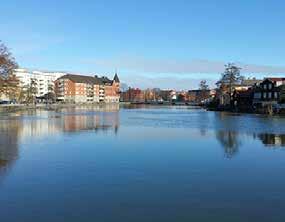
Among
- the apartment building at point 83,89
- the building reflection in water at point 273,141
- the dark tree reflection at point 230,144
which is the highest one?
the apartment building at point 83,89

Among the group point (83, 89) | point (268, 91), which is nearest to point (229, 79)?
point (268, 91)

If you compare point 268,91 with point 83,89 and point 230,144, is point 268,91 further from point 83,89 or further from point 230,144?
point 83,89

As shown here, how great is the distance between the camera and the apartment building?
16900 cm

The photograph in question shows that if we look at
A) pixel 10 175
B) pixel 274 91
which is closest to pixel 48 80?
pixel 274 91

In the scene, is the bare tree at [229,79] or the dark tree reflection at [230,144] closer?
the dark tree reflection at [230,144]

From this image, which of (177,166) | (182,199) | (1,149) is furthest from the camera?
(1,149)

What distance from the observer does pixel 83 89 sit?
583 ft

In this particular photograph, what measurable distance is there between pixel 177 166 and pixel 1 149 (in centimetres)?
897

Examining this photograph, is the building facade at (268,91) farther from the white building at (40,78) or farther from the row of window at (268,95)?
the white building at (40,78)

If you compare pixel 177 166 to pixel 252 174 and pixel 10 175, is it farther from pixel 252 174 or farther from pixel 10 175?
pixel 10 175

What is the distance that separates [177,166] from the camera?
1638 centimetres

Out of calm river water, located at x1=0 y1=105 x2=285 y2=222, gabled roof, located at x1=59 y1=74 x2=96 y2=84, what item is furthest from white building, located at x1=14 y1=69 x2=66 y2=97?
calm river water, located at x1=0 y1=105 x2=285 y2=222

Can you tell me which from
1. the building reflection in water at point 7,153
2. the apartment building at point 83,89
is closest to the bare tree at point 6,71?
the building reflection in water at point 7,153

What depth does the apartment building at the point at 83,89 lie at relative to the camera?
16900 centimetres
